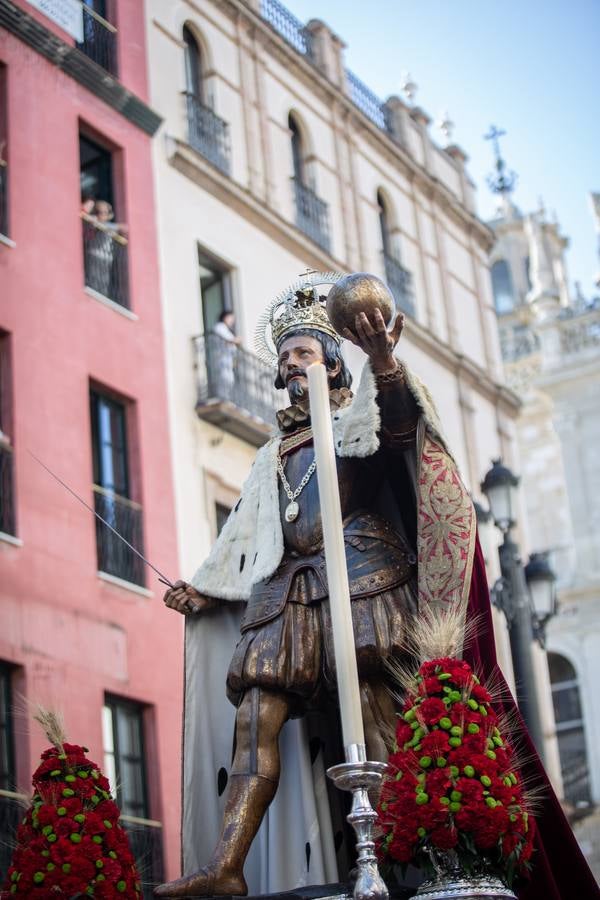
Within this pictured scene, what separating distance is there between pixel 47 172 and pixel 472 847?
1328cm

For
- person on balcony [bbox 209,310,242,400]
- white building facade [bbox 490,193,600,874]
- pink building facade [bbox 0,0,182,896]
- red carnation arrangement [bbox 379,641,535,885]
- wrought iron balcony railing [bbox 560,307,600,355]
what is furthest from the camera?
wrought iron balcony railing [bbox 560,307,600,355]

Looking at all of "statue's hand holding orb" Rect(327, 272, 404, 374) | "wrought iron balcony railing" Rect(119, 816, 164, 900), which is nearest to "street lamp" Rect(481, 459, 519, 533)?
"wrought iron balcony railing" Rect(119, 816, 164, 900)

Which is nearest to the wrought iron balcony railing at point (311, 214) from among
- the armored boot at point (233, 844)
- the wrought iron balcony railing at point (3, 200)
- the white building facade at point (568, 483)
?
the wrought iron balcony railing at point (3, 200)

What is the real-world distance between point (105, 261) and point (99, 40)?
2.77m

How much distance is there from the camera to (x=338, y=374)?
24.0 ft

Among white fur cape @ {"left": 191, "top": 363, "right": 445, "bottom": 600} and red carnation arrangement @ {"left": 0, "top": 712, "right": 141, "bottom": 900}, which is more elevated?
white fur cape @ {"left": 191, "top": 363, "right": 445, "bottom": 600}

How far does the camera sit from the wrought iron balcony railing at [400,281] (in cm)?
2438

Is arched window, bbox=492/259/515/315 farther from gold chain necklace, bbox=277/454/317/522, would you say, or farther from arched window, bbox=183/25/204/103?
gold chain necklace, bbox=277/454/317/522

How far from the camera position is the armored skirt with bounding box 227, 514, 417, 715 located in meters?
6.44

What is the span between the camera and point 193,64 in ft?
71.2

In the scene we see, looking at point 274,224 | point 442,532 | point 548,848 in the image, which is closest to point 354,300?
point 442,532

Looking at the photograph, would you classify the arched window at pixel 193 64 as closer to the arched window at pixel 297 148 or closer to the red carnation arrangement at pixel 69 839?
the arched window at pixel 297 148

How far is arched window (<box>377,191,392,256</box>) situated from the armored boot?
19.3 meters

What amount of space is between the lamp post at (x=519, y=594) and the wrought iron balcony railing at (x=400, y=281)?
941cm
